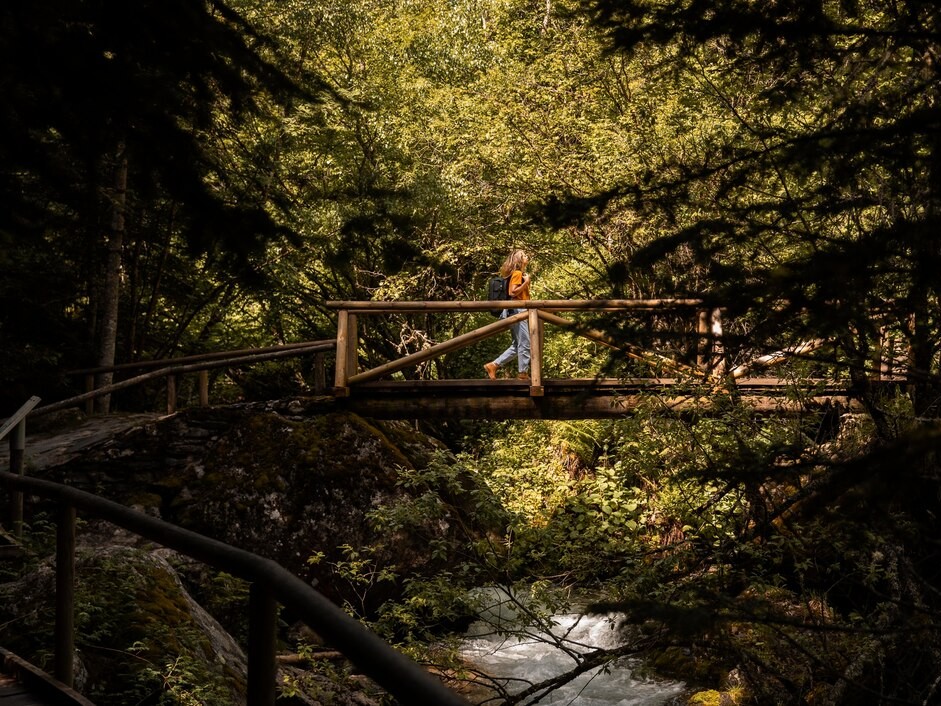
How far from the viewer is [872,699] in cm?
594

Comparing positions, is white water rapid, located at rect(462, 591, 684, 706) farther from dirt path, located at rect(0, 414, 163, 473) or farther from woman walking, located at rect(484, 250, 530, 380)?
dirt path, located at rect(0, 414, 163, 473)

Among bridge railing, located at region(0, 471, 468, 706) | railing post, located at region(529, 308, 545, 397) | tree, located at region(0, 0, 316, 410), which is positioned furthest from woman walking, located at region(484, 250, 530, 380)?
tree, located at region(0, 0, 316, 410)

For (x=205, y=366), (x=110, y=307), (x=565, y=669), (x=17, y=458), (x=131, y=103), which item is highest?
(x=110, y=307)

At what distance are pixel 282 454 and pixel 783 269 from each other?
26.8 ft

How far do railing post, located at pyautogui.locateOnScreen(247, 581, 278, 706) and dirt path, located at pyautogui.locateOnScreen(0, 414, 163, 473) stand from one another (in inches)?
298

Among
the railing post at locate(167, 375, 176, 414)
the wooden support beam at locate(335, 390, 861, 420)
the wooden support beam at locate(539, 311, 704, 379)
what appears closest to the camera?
the wooden support beam at locate(539, 311, 704, 379)

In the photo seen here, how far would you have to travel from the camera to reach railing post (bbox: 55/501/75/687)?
337cm

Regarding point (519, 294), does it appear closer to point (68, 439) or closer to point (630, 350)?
point (68, 439)

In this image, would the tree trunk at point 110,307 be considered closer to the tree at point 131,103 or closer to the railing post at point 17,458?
the railing post at point 17,458

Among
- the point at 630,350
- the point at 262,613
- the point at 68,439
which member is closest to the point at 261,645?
the point at 262,613

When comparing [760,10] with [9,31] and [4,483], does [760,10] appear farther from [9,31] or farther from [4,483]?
[4,483]

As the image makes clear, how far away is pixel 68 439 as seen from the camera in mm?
10594

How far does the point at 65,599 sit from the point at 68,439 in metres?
7.78

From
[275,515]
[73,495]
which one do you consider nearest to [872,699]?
[73,495]
